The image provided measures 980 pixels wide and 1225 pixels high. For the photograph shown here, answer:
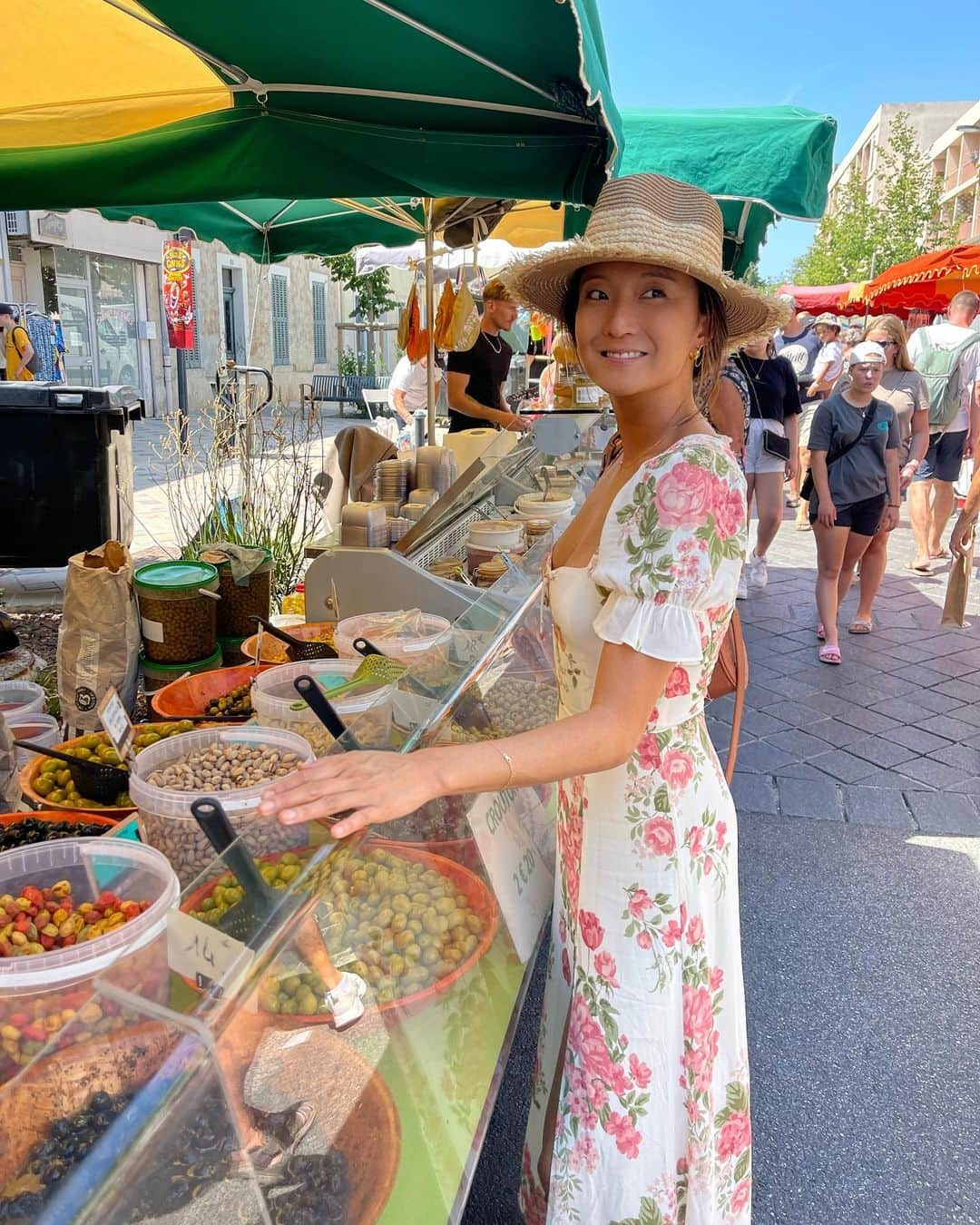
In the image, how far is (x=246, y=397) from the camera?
5469 millimetres

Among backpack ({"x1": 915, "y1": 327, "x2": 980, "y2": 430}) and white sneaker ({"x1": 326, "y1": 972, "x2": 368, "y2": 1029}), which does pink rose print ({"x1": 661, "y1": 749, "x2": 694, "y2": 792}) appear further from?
backpack ({"x1": 915, "y1": 327, "x2": 980, "y2": 430})

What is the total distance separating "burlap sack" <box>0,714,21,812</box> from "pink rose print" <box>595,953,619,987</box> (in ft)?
4.91

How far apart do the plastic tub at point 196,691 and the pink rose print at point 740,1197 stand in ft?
5.16

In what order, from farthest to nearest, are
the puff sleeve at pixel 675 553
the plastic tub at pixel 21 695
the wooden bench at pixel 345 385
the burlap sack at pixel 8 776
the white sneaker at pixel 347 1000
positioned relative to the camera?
the wooden bench at pixel 345 385 < the plastic tub at pixel 21 695 < the burlap sack at pixel 8 776 < the puff sleeve at pixel 675 553 < the white sneaker at pixel 347 1000

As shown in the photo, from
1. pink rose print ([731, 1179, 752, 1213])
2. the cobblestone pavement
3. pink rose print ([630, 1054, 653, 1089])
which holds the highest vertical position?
pink rose print ([630, 1054, 653, 1089])

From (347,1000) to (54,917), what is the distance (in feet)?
1.67

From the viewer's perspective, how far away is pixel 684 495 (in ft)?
4.25

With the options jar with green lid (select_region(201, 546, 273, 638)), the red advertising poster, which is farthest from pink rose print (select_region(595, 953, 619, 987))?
the red advertising poster

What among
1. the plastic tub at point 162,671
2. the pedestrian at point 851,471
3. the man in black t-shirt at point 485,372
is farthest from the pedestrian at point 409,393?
→ the plastic tub at point 162,671

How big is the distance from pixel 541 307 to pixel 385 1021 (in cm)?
141

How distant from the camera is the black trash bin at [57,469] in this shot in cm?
648

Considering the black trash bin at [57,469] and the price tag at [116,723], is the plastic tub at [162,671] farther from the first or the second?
the black trash bin at [57,469]

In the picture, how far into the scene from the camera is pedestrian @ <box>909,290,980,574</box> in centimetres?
834

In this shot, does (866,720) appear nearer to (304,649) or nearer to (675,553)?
(304,649)
